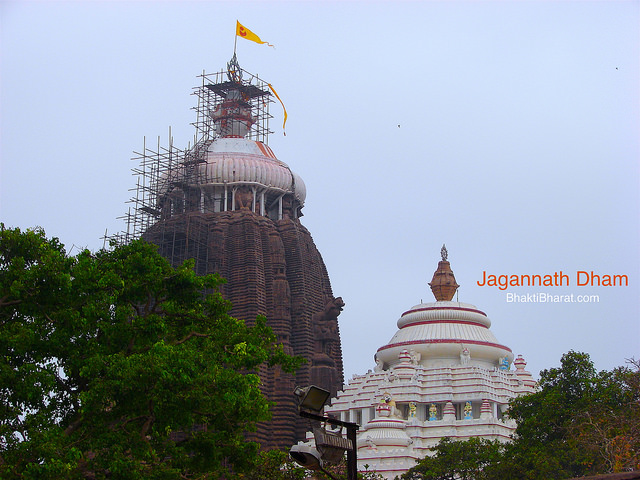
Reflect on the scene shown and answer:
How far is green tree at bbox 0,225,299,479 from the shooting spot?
1318 inches

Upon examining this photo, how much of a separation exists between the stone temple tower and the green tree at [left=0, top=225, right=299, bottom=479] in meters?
34.8

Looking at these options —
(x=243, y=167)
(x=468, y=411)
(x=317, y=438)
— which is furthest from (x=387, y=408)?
(x=317, y=438)

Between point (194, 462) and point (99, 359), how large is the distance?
177 inches

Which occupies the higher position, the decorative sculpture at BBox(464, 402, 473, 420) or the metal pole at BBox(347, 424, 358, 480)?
the decorative sculpture at BBox(464, 402, 473, 420)

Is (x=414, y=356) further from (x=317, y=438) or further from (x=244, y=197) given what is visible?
(x=317, y=438)

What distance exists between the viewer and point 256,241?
255 ft

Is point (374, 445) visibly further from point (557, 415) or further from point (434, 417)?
point (557, 415)

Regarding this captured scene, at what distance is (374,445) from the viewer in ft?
214

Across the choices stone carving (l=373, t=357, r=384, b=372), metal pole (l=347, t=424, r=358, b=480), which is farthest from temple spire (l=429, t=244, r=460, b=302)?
metal pole (l=347, t=424, r=358, b=480)

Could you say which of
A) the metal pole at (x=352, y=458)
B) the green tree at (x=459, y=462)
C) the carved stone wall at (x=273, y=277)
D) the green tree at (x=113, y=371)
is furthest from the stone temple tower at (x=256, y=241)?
the metal pole at (x=352, y=458)

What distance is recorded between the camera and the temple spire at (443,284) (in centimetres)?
8700

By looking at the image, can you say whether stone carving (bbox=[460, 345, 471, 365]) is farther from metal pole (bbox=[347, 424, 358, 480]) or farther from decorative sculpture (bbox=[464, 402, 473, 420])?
metal pole (bbox=[347, 424, 358, 480])

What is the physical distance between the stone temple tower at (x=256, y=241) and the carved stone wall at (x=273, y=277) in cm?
7

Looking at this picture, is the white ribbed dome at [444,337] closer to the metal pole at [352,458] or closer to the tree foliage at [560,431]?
the tree foliage at [560,431]
